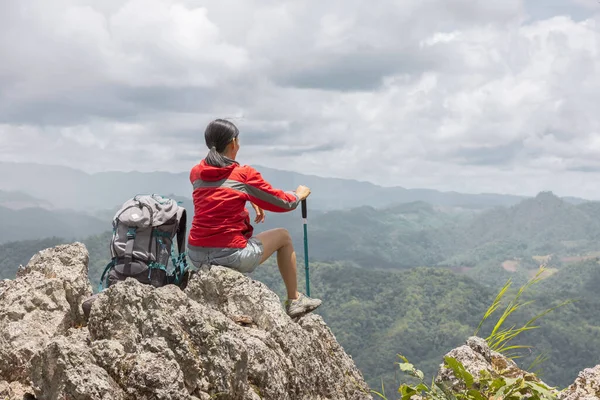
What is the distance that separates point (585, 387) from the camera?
201 inches

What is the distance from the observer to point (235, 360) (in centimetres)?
497

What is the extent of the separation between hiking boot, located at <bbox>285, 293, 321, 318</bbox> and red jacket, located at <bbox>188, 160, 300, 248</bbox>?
1.06 meters

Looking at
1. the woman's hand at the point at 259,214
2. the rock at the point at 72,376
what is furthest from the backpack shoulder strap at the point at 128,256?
the rock at the point at 72,376

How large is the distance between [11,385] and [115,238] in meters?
2.27

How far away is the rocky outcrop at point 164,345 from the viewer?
4.34 metres

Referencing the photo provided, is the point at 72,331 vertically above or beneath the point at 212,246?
beneath

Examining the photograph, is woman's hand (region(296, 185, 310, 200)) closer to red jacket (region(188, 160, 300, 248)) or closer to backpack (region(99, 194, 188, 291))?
red jacket (region(188, 160, 300, 248))

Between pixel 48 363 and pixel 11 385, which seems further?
pixel 11 385

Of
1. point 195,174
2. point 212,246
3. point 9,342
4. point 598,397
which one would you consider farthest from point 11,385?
point 598,397

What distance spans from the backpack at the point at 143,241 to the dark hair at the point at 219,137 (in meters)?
0.83

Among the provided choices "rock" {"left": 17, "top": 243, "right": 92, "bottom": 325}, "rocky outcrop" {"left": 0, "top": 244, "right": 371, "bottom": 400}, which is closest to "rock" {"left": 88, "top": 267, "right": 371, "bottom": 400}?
"rocky outcrop" {"left": 0, "top": 244, "right": 371, "bottom": 400}

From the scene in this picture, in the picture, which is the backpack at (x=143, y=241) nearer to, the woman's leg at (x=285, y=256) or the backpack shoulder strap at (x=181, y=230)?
the backpack shoulder strap at (x=181, y=230)

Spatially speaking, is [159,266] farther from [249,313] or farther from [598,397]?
[598,397]

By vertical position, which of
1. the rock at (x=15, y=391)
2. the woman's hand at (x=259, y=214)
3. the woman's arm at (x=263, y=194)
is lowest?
the rock at (x=15, y=391)
